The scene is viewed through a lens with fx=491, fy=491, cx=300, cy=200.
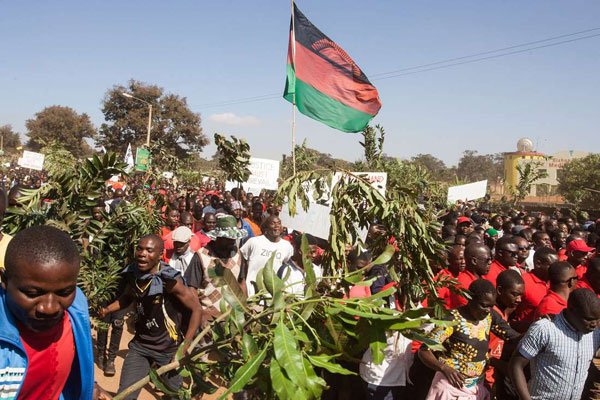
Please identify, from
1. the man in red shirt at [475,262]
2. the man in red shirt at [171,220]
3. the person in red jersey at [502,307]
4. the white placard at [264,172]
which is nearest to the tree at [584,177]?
the white placard at [264,172]

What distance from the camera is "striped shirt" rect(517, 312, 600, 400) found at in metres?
3.12

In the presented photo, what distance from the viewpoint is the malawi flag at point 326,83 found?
6883 mm

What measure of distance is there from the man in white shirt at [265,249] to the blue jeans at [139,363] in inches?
60.0

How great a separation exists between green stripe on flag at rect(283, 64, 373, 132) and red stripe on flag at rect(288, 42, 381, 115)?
7 centimetres

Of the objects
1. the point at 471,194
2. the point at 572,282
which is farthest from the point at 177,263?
the point at 471,194

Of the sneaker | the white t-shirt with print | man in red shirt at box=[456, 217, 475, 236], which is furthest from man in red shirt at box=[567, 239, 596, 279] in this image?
the sneaker

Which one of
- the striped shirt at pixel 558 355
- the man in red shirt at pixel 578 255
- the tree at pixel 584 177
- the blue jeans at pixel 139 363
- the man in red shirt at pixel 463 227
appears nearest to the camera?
the striped shirt at pixel 558 355

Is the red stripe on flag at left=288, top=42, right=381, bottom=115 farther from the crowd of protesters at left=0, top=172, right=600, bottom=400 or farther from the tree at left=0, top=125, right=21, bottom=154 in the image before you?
the tree at left=0, top=125, right=21, bottom=154

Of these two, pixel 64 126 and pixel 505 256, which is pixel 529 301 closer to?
pixel 505 256

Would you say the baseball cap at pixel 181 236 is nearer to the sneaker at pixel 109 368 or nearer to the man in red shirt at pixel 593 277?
the sneaker at pixel 109 368

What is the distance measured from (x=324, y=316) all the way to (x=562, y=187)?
3966 centimetres

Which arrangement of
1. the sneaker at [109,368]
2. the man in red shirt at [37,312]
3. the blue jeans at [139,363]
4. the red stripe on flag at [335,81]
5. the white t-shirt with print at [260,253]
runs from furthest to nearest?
the red stripe on flag at [335,81], the sneaker at [109,368], the white t-shirt with print at [260,253], the blue jeans at [139,363], the man in red shirt at [37,312]

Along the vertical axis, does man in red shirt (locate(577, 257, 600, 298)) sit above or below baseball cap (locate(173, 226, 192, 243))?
below

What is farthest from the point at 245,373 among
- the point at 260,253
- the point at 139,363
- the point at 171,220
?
the point at 171,220
